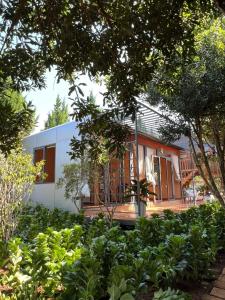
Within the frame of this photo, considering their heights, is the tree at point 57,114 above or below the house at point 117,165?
above

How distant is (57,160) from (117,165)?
7.80 feet

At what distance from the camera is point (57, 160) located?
1281cm

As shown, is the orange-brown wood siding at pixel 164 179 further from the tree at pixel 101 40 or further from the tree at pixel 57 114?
the tree at pixel 101 40

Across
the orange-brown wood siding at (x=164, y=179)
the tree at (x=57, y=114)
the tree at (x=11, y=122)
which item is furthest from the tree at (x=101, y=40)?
the tree at (x=57, y=114)

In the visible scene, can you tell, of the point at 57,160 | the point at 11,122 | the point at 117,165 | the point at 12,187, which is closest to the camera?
the point at 11,122

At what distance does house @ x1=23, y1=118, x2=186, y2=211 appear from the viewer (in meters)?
11.7

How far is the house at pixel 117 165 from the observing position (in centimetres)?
1172

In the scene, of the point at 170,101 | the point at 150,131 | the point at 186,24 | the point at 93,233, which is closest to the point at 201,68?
the point at 170,101

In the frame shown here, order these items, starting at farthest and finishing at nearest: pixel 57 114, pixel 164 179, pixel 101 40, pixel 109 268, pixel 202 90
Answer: pixel 57 114
pixel 164 179
pixel 202 90
pixel 109 268
pixel 101 40

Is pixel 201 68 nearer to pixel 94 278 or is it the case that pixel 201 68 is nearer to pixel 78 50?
pixel 78 50

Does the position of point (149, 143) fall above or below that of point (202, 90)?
above

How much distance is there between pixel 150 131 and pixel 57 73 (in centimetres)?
980

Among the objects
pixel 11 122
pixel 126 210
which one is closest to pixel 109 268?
pixel 11 122

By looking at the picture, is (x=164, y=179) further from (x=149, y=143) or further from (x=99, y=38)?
(x=99, y=38)
